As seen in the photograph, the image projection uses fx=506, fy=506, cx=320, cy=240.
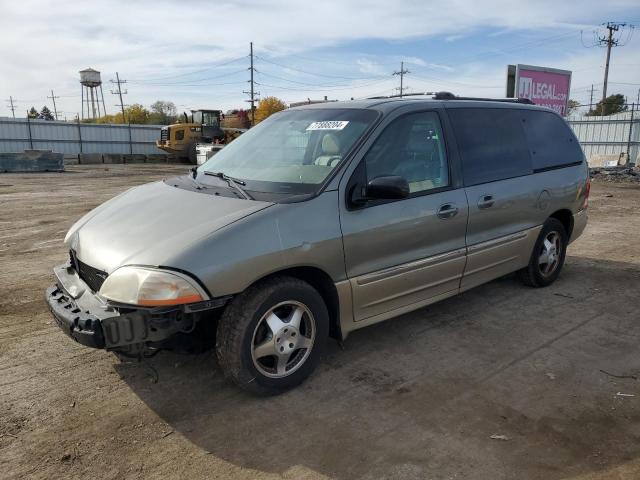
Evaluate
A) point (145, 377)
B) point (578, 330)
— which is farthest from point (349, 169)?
point (578, 330)

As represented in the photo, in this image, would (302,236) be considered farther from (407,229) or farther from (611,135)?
(611,135)

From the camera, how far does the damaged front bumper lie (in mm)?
2713

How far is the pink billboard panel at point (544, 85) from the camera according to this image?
15.8m

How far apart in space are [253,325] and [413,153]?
1.84 metres

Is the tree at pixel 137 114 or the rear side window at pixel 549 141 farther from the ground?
the tree at pixel 137 114

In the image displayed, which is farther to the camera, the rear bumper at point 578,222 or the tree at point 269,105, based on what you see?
the tree at point 269,105

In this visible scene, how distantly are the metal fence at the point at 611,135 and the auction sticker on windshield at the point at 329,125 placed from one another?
24.8 metres

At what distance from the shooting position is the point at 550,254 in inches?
211

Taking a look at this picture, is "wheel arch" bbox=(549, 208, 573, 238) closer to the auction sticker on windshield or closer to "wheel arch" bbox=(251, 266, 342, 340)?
the auction sticker on windshield

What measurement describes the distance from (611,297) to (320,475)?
4011 mm

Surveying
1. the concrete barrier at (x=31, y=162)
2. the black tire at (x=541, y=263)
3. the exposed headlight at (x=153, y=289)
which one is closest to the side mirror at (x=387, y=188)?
the exposed headlight at (x=153, y=289)

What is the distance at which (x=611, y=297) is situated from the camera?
5164 millimetres

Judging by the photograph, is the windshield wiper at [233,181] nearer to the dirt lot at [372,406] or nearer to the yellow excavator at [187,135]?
the dirt lot at [372,406]

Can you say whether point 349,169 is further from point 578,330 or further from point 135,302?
point 578,330
